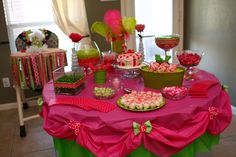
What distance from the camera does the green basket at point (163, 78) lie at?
1.68 meters

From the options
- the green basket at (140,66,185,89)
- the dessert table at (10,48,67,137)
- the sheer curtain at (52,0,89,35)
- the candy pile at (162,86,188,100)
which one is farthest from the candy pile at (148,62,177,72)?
the sheer curtain at (52,0,89,35)

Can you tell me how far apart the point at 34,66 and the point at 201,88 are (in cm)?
161

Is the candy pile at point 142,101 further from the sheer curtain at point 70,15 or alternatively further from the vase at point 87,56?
the sheer curtain at point 70,15

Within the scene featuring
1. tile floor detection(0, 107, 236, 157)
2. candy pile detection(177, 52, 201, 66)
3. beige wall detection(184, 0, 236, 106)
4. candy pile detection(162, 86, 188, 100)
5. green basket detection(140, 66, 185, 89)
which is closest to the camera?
candy pile detection(162, 86, 188, 100)

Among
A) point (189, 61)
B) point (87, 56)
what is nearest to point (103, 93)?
point (87, 56)

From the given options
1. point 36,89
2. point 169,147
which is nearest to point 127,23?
point 169,147

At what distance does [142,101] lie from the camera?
1.46 meters

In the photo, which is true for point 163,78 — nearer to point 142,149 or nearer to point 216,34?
point 142,149

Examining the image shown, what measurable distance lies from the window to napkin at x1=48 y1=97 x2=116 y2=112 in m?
2.04

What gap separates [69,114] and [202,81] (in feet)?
2.98

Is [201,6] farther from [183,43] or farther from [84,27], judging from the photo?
[84,27]

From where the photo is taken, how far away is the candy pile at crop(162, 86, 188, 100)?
155 centimetres

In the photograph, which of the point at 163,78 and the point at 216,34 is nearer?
the point at 163,78

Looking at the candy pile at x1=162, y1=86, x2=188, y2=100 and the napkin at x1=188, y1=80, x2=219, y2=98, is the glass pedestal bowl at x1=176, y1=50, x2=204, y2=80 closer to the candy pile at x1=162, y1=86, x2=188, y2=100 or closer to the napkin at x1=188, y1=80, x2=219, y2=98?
the napkin at x1=188, y1=80, x2=219, y2=98
